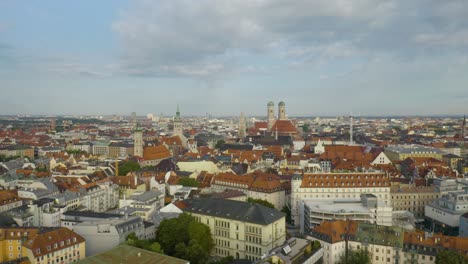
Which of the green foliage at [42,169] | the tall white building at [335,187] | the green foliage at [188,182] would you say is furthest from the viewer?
the green foliage at [42,169]

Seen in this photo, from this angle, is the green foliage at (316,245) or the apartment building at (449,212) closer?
the green foliage at (316,245)

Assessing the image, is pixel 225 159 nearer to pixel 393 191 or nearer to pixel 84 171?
pixel 84 171

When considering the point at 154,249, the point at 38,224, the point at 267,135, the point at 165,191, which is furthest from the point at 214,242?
the point at 267,135

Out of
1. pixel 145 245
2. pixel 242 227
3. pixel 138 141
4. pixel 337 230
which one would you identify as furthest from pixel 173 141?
pixel 145 245

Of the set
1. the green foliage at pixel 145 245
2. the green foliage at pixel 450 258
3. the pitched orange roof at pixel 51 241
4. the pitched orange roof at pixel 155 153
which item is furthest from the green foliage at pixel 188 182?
the green foliage at pixel 450 258

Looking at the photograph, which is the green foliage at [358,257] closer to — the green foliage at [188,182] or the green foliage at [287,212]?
the green foliage at [287,212]

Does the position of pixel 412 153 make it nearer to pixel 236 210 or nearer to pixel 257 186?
pixel 257 186

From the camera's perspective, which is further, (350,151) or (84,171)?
(350,151)

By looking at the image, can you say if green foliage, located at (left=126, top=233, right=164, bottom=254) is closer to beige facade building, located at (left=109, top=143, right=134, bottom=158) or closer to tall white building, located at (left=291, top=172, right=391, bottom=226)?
tall white building, located at (left=291, top=172, right=391, bottom=226)
